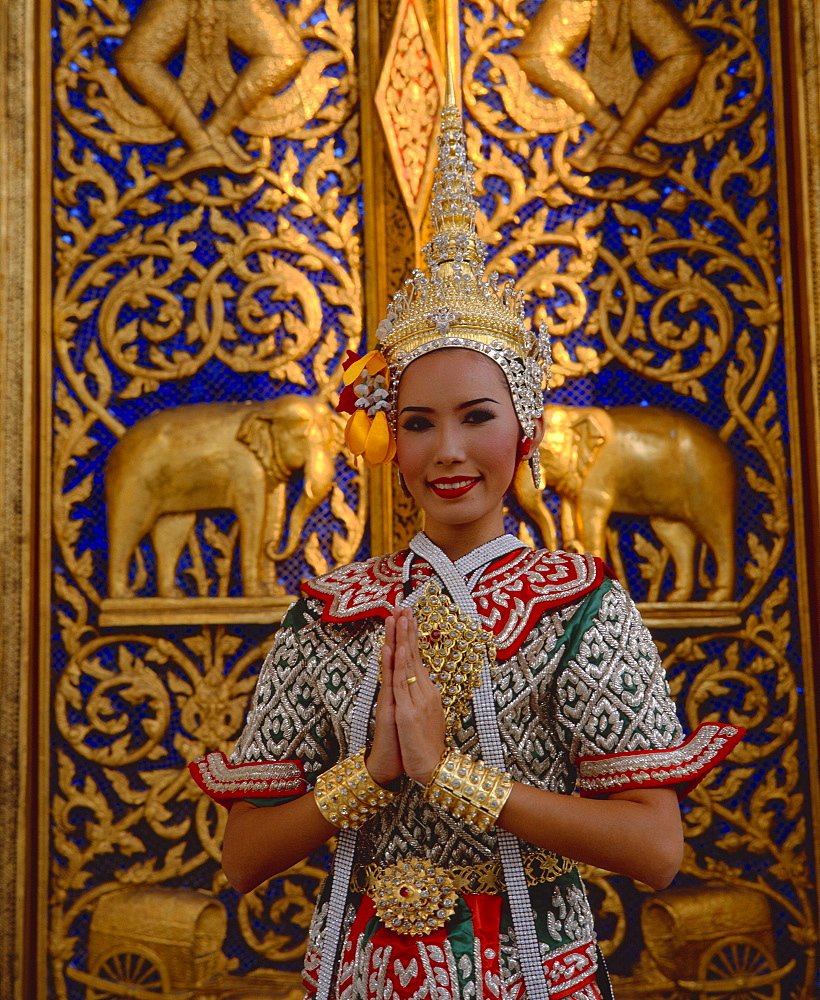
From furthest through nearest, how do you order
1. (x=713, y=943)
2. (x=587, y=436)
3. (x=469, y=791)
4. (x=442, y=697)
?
1. (x=587, y=436)
2. (x=713, y=943)
3. (x=442, y=697)
4. (x=469, y=791)

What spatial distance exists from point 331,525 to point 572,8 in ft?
4.41

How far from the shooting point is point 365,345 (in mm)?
2342

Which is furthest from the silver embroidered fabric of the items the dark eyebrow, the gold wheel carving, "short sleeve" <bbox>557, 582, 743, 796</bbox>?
the gold wheel carving

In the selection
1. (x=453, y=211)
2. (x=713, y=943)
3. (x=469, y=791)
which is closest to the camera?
(x=469, y=791)

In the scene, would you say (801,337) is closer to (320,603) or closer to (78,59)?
(320,603)

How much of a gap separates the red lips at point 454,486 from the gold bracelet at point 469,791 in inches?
13.3

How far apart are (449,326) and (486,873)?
2.24 ft

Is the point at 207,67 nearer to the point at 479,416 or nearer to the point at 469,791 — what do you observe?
the point at 479,416

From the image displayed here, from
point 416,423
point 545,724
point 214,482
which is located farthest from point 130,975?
point 416,423

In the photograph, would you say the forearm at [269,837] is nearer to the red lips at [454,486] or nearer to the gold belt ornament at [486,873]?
the gold belt ornament at [486,873]

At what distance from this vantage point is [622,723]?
1185 mm

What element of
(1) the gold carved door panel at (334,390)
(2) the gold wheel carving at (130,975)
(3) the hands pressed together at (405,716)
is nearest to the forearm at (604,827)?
(3) the hands pressed together at (405,716)

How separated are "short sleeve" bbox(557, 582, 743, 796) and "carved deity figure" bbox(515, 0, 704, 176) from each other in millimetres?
1477

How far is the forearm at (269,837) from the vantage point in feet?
3.93
